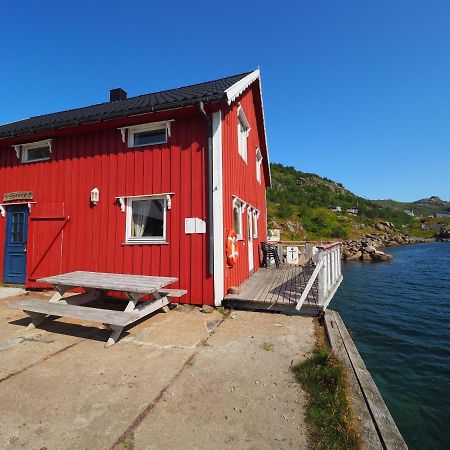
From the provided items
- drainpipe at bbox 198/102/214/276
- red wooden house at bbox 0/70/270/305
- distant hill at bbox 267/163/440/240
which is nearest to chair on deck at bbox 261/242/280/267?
red wooden house at bbox 0/70/270/305

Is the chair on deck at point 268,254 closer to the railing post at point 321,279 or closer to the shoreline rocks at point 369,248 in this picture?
the railing post at point 321,279

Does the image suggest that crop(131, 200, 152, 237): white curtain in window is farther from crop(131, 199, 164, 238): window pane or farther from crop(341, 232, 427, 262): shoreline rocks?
crop(341, 232, 427, 262): shoreline rocks

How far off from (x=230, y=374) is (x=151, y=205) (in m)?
4.96

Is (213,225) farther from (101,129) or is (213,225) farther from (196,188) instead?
(101,129)

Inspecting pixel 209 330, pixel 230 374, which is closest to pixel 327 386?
pixel 230 374

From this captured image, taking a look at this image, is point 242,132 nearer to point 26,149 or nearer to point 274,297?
point 274,297

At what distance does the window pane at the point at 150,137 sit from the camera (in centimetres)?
757

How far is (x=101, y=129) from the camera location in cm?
802

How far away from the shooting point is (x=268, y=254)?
14.2 meters

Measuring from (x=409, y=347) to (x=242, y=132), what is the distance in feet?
27.7

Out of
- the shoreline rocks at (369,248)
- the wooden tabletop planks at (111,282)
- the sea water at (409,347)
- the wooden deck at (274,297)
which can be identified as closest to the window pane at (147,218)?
the wooden tabletop planks at (111,282)

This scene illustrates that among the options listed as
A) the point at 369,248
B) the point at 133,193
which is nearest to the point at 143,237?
the point at 133,193

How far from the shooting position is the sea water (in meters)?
4.73

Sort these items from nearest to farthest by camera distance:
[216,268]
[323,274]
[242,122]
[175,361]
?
[175,361] < [323,274] < [216,268] < [242,122]
